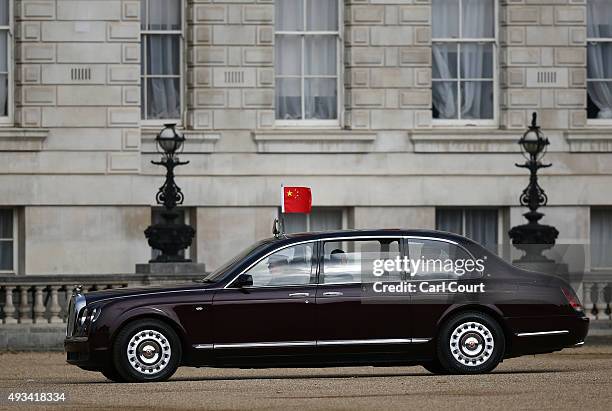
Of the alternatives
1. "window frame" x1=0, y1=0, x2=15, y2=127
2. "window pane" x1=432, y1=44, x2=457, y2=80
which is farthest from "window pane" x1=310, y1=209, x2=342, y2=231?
"window frame" x1=0, y1=0, x2=15, y2=127

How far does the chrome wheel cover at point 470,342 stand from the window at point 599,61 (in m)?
14.9

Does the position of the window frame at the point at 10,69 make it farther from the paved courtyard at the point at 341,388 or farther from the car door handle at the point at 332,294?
the car door handle at the point at 332,294

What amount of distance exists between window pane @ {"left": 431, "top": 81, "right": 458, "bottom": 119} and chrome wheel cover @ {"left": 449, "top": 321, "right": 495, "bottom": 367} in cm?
1430

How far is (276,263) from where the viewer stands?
61.0ft

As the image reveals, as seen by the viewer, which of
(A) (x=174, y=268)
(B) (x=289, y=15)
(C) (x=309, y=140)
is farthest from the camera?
(B) (x=289, y=15)

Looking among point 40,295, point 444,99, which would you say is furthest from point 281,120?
point 40,295

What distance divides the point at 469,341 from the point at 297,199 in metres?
11.1

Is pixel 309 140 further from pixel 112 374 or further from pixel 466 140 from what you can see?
pixel 112 374

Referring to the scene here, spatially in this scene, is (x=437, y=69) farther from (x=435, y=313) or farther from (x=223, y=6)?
(x=435, y=313)

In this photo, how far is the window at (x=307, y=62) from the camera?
3234 cm

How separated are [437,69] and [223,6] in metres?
3.99

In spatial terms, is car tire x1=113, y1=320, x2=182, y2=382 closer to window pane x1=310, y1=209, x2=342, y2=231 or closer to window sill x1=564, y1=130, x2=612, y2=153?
window pane x1=310, y1=209, x2=342, y2=231

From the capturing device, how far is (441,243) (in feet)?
61.8

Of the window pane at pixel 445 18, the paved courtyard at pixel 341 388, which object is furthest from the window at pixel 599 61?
the paved courtyard at pixel 341 388
